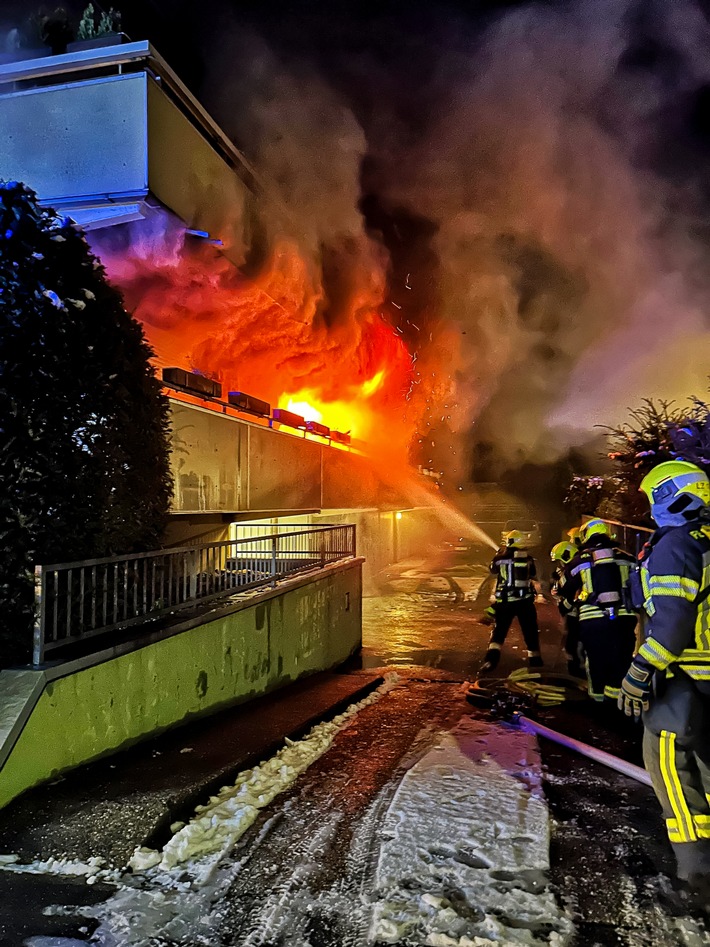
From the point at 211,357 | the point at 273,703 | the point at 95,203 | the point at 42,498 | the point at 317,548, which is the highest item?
the point at 95,203

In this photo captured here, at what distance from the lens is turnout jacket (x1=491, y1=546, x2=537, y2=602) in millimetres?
7797

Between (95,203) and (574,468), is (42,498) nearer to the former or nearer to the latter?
(95,203)

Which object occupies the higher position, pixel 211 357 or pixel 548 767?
pixel 211 357

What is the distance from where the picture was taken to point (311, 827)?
10.2 feet

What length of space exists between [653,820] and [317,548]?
6062 mm

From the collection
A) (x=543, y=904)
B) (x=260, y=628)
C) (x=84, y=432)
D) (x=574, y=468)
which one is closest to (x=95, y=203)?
(x=84, y=432)

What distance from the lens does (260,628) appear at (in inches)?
236

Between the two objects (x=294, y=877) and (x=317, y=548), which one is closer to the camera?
(x=294, y=877)

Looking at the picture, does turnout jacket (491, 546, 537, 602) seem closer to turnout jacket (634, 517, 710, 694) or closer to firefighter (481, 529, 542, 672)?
firefighter (481, 529, 542, 672)

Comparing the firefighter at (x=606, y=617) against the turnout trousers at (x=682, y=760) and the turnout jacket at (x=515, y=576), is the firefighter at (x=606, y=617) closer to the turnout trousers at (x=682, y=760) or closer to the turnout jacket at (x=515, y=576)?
the turnout jacket at (x=515, y=576)

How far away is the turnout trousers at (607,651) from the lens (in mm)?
5469

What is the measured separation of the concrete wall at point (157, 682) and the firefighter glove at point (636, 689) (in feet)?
9.65

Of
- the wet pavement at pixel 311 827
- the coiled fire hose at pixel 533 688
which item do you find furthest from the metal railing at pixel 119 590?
the coiled fire hose at pixel 533 688

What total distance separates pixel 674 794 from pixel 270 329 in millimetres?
10689
